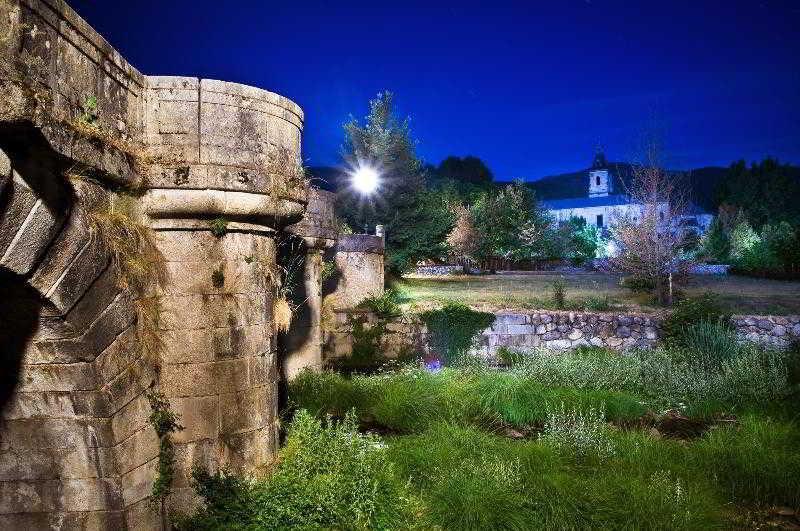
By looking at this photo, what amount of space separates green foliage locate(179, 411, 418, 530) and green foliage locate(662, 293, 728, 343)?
314 inches

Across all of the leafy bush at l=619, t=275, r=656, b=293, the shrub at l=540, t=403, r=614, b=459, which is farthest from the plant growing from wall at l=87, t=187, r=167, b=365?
the leafy bush at l=619, t=275, r=656, b=293

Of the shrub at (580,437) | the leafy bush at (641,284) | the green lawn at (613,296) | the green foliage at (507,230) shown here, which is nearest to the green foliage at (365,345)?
the green lawn at (613,296)

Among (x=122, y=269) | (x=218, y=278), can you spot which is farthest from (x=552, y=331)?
(x=122, y=269)

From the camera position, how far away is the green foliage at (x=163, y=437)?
3664 millimetres

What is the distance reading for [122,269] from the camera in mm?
3334

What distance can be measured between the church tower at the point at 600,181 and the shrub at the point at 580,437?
63209 mm

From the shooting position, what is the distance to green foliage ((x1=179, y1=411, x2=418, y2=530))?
12.3ft

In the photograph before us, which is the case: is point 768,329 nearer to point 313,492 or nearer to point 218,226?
point 313,492

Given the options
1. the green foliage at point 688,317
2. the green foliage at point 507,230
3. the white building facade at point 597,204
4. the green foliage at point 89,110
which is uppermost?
the white building facade at point 597,204

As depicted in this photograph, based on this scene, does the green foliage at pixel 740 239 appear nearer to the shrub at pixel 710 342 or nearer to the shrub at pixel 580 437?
the shrub at pixel 710 342

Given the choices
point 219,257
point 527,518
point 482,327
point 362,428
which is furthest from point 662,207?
point 219,257

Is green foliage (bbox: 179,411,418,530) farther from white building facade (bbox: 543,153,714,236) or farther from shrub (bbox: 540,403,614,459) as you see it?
white building facade (bbox: 543,153,714,236)

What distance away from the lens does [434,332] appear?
11.0 metres

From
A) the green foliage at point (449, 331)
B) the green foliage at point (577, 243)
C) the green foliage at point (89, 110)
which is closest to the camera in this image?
the green foliage at point (89, 110)
